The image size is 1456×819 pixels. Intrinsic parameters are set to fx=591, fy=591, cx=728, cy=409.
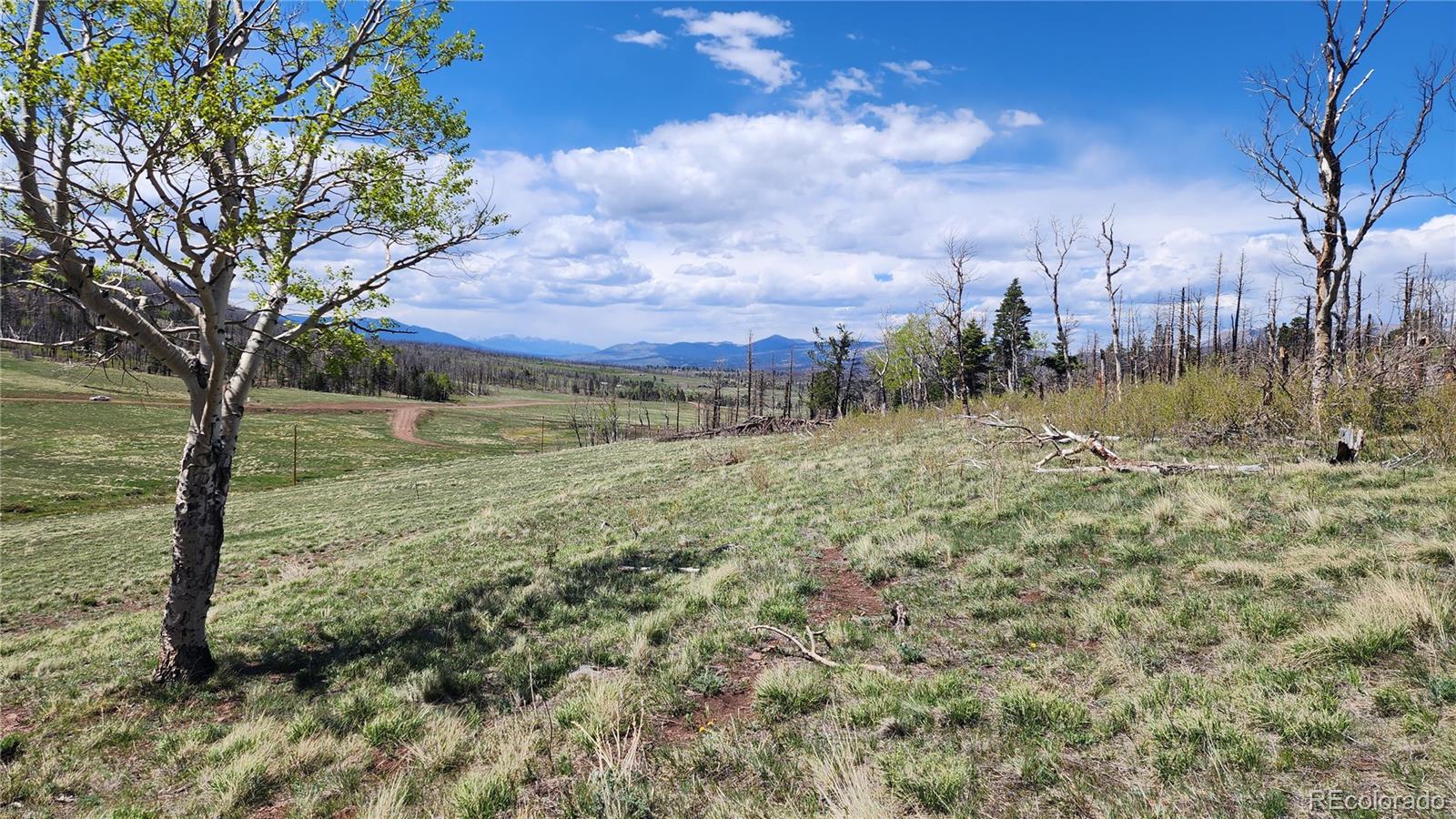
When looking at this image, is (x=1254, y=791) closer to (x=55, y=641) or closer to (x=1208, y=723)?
(x=1208, y=723)

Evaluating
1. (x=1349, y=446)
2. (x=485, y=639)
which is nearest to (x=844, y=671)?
(x=485, y=639)

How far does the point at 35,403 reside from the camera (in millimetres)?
60844

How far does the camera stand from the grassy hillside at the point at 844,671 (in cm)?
379

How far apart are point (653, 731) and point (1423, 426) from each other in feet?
45.1

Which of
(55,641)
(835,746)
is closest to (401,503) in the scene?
(55,641)

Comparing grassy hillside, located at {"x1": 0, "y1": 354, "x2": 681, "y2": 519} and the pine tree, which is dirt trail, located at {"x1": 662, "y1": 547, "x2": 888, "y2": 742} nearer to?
grassy hillside, located at {"x1": 0, "y1": 354, "x2": 681, "y2": 519}

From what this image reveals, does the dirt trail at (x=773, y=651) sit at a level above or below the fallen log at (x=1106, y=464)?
below

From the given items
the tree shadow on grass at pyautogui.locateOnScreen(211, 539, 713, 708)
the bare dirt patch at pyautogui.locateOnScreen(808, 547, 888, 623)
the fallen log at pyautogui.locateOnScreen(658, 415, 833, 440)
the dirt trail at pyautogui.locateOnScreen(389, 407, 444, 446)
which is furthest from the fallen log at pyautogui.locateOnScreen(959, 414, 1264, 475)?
the dirt trail at pyautogui.locateOnScreen(389, 407, 444, 446)

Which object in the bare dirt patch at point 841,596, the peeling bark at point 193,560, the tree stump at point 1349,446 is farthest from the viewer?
the tree stump at point 1349,446

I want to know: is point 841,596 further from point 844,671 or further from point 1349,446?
point 1349,446

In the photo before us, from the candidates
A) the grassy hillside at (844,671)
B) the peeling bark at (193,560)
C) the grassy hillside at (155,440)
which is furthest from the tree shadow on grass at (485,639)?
the grassy hillside at (155,440)

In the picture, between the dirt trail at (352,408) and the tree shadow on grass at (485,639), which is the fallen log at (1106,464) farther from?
the dirt trail at (352,408)

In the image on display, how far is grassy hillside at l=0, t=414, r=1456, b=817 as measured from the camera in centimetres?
379

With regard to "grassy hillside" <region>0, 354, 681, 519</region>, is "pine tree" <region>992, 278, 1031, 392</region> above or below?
above
